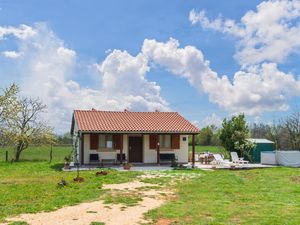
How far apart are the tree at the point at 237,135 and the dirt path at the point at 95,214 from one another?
17303 mm

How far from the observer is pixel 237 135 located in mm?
28141

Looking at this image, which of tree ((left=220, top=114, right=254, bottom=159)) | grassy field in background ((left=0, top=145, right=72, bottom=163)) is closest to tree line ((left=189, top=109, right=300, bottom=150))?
tree ((left=220, top=114, right=254, bottom=159))

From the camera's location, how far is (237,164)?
81.9 ft

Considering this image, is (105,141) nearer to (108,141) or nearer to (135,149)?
(108,141)

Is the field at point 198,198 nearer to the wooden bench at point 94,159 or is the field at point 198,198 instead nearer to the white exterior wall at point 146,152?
the wooden bench at point 94,159

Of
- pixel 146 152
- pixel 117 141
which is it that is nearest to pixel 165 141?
pixel 146 152

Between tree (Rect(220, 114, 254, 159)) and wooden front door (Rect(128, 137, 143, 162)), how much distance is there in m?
7.31

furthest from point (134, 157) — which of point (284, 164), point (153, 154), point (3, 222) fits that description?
point (3, 222)

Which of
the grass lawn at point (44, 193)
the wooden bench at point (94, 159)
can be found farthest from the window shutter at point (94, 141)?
the grass lawn at point (44, 193)

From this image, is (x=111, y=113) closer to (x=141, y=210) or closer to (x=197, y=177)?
(x=197, y=177)

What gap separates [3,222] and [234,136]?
71.8ft

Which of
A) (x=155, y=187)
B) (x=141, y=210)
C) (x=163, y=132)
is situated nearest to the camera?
(x=141, y=210)

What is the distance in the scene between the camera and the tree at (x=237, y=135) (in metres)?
28.2

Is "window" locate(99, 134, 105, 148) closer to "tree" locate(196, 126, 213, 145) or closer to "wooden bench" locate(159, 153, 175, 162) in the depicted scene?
"wooden bench" locate(159, 153, 175, 162)
